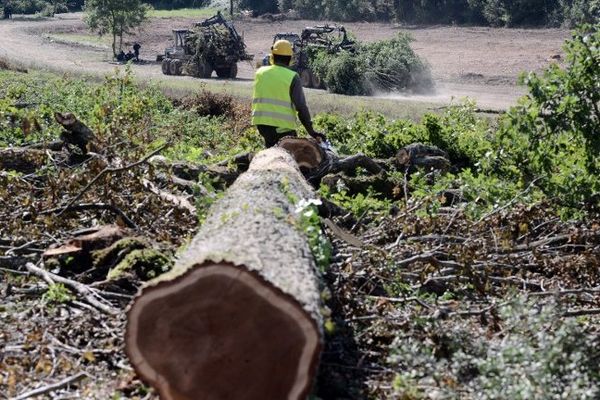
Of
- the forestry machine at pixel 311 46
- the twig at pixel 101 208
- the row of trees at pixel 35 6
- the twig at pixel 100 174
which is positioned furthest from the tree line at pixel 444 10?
the twig at pixel 101 208

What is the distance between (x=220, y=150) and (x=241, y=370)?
31.5ft

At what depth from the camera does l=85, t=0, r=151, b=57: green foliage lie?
46.2 meters

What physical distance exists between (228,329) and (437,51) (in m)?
38.2

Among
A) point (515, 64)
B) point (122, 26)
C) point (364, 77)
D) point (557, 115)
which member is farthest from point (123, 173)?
point (122, 26)

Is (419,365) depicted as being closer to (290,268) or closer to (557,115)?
(290,268)

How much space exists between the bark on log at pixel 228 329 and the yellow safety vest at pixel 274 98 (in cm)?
554

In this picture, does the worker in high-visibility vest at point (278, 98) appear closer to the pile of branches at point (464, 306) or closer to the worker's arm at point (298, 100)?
the worker's arm at point (298, 100)

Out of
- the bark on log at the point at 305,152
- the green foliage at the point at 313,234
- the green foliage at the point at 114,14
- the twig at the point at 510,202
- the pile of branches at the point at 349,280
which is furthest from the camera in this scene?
the green foliage at the point at 114,14

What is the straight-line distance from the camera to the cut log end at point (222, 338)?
18.6ft

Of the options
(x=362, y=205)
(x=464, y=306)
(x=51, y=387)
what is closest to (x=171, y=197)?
(x=362, y=205)

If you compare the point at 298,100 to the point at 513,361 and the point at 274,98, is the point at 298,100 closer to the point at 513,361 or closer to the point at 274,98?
the point at 274,98

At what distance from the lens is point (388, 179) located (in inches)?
472

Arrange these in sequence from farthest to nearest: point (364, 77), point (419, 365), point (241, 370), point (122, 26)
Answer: point (122, 26) → point (364, 77) → point (419, 365) → point (241, 370)

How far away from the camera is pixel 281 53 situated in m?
11.4
